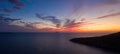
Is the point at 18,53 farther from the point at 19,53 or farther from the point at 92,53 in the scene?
the point at 92,53

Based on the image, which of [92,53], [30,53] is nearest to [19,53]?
[30,53]

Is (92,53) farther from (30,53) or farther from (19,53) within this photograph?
(19,53)

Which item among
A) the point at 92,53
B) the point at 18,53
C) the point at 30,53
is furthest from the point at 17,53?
the point at 92,53

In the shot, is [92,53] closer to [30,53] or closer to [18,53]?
[30,53]

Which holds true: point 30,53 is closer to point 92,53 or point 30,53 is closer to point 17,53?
point 17,53
